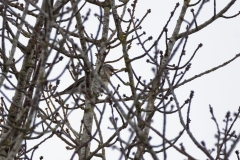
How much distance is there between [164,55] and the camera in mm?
5891

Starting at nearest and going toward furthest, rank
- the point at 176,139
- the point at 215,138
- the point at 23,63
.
Result: 1. the point at 215,138
2. the point at 176,139
3. the point at 23,63

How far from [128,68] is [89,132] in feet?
2.83

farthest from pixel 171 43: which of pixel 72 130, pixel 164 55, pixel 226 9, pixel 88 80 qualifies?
pixel 72 130

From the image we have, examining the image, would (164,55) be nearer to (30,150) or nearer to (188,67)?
(188,67)

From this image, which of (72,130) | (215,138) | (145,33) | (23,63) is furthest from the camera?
(72,130)

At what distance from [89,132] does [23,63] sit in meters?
1.21

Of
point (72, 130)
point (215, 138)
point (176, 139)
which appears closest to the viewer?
point (215, 138)

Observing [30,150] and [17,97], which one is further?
[17,97]

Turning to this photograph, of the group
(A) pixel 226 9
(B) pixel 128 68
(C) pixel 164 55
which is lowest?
(B) pixel 128 68

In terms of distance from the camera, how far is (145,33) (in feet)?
21.4

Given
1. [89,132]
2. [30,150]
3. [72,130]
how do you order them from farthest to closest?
[72,130] → [89,132] → [30,150]

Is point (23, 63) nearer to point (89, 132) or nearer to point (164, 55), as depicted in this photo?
point (89, 132)

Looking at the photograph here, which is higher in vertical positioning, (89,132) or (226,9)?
(226,9)

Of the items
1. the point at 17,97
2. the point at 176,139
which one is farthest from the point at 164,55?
the point at 17,97
